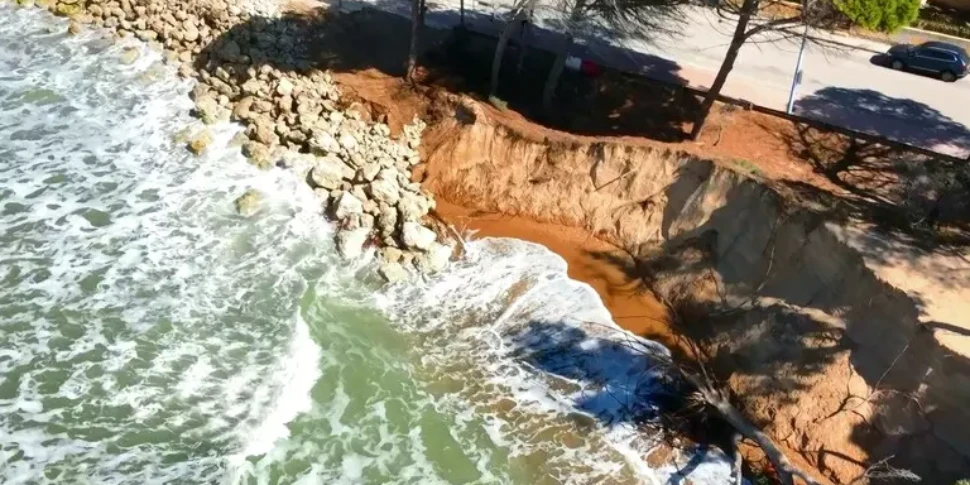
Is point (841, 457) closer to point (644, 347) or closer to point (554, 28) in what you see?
point (644, 347)

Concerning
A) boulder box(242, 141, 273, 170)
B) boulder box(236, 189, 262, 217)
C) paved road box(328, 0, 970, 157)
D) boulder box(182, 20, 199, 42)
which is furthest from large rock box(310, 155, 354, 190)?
boulder box(182, 20, 199, 42)

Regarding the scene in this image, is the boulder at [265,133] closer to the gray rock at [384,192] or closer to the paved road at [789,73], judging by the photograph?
the gray rock at [384,192]

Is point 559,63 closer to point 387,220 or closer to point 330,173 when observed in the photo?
point 387,220

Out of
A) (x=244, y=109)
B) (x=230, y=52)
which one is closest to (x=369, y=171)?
(x=244, y=109)

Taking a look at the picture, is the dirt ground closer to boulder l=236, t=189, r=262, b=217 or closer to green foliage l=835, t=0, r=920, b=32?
green foliage l=835, t=0, r=920, b=32

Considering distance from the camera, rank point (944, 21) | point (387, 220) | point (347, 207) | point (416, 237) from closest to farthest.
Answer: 1. point (416, 237)
2. point (387, 220)
3. point (347, 207)
4. point (944, 21)

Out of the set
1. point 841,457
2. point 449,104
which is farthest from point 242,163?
point 841,457
